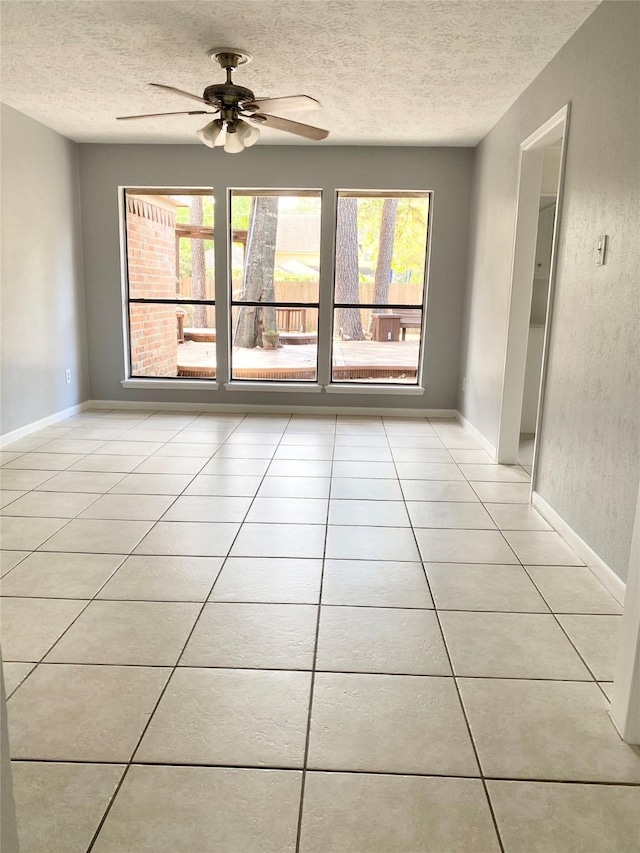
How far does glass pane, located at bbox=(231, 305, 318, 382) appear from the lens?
6008 mm

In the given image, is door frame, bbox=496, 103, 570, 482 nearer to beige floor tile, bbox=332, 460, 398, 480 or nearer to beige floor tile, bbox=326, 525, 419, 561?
beige floor tile, bbox=332, 460, 398, 480

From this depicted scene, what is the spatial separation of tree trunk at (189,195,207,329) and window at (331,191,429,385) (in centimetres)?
131

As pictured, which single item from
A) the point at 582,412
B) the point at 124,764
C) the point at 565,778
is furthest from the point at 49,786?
the point at 582,412

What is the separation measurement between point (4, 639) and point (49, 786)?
0.74m

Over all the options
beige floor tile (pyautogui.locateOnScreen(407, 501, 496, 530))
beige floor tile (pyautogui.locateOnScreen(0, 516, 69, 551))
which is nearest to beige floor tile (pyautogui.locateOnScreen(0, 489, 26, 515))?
beige floor tile (pyautogui.locateOnScreen(0, 516, 69, 551))

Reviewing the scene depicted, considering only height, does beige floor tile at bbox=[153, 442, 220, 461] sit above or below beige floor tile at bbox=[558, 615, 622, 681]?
above

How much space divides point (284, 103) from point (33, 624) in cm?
285

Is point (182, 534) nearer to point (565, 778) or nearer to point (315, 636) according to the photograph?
point (315, 636)

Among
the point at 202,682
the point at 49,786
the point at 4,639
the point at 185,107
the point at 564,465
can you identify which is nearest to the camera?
the point at 49,786

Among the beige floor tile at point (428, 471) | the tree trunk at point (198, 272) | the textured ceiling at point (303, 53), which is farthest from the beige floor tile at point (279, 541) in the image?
the tree trunk at point (198, 272)

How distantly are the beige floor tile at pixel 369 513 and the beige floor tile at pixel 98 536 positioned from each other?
3.20 feet

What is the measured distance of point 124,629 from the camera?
6.75 ft

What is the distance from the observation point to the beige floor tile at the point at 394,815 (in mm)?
1267

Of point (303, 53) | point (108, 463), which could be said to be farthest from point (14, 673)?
point (303, 53)
